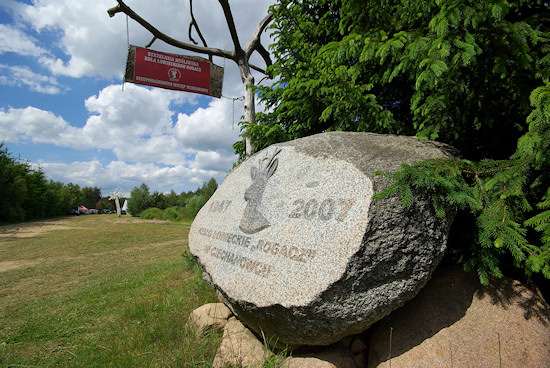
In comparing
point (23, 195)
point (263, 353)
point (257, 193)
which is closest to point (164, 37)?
point (257, 193)

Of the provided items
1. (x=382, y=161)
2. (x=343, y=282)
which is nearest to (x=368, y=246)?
(x=343, y=282)

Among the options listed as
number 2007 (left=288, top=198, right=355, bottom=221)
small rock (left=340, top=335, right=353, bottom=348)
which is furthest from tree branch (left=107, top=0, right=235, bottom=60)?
small rock (left=340, top=335, right=353, bottom=348)

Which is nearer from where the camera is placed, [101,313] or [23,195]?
[101,313]

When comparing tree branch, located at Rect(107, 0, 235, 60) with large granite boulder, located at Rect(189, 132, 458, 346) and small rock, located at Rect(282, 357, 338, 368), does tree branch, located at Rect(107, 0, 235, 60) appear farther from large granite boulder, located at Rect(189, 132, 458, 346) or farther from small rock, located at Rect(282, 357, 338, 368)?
small rock, located at Rect(282, 357, 338, 368)

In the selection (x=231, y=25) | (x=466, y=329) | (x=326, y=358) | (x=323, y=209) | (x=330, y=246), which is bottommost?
(x=326, y=358)

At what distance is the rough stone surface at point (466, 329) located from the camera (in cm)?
236

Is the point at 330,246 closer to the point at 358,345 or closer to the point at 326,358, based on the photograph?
the point at 326,358

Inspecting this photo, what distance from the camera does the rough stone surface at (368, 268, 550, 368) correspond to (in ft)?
7.73

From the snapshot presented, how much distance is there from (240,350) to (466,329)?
2.12 m

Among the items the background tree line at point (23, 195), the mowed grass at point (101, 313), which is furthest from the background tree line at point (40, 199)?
the mowed grass at point (101, 313)

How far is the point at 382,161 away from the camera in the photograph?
2.77m

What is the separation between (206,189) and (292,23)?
24.6 meters

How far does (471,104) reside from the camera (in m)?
3.37

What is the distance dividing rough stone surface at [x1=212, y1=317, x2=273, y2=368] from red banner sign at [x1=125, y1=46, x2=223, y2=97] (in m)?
5.88
